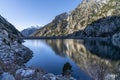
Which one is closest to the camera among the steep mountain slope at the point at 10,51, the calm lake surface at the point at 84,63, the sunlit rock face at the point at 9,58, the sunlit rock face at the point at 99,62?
the sunlit rock face at the point at 99,62

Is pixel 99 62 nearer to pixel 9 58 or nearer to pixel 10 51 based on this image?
pixel 9 58

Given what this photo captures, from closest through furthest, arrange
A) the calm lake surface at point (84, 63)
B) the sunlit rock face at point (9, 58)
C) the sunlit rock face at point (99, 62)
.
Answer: the sunlit rock face at point (99, 62) → the calm lake surface at point (84, 63) → the sunlit rock face at point (9, 58)

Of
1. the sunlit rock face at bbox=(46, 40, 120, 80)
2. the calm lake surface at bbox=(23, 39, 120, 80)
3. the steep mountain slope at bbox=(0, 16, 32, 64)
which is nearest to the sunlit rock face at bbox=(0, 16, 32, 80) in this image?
the steep mountain slope at bbox=(0, 16, 32, 64)

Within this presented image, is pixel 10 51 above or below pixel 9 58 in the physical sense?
above

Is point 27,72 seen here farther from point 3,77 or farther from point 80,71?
point 80,71

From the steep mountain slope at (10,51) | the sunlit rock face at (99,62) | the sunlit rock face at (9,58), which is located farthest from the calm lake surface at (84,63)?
the sunlit rock face at (9,58)

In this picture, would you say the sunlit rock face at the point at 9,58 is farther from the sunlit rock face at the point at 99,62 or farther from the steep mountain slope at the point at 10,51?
the sunlit rock face at the point at 99,62

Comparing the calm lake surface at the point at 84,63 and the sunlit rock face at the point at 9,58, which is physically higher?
the sunlit rock face at the point at 9,58

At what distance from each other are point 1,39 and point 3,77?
52.4 meters

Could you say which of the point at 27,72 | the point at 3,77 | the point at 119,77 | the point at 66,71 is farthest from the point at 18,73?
the point at 66,71

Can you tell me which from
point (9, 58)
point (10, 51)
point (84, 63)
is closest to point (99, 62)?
point (9, 58)

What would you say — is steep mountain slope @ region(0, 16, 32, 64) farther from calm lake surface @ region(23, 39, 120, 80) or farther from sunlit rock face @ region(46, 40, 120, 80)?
sunlit rock face @ region(46, 40, 120, 80)

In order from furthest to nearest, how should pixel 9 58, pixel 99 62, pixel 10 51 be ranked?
pixel 10 51 → pixel 9 58 → pixel 99 62

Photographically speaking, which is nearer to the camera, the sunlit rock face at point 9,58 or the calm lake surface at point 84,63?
the calm lake surface at point 84,63
